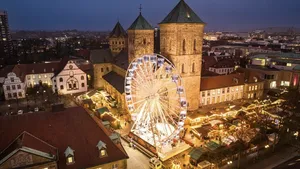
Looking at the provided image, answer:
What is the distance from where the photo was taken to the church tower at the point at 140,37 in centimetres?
4384

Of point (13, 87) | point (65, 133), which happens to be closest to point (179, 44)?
point (65, 133)

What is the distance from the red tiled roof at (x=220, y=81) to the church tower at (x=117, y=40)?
25.4 meters

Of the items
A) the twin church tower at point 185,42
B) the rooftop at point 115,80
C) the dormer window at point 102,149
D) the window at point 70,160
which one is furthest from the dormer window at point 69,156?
the rooftop at point 115,80

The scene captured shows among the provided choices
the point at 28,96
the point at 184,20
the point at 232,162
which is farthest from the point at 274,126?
the point at 28,96

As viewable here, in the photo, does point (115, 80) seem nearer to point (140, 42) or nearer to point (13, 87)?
point (140, 42)

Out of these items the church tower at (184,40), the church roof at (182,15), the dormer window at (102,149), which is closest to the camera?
the dormer window at (102,149)

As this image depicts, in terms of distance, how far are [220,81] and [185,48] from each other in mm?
13591

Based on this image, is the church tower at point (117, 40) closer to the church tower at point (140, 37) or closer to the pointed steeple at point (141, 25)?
the church tower at point (140, 37)

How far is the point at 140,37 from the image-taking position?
145ft

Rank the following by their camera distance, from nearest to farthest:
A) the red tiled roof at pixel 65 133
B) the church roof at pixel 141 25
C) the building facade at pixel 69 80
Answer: the red tiled roof at pixel 65 133, the church roof at pixel 141 25, the building facade at pixel 69 80

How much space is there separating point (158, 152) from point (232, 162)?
8.94 meters

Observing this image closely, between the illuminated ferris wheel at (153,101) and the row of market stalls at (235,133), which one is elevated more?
A: the illuminated ferris wheel at (153,101)

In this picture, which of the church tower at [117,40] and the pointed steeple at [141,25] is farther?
the church tower at [117,40]

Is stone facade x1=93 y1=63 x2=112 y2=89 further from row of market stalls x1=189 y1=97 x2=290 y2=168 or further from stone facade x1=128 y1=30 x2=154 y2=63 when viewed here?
row of market stalls x1=189 y1=97 x2=290 y2=168
